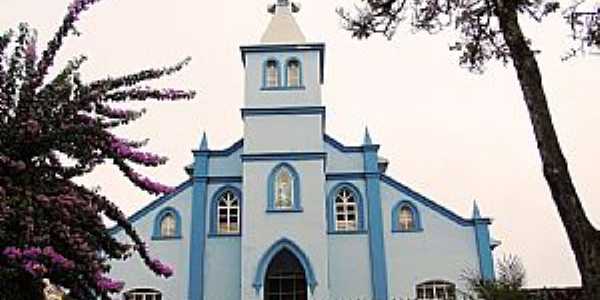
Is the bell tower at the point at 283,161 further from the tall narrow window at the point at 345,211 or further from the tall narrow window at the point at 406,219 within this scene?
the tall narrow window at the point at 406,219

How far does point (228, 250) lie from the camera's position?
22062 mm

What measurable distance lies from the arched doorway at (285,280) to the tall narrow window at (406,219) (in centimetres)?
342

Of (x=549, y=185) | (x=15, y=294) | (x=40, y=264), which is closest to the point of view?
(x=549, y=185)

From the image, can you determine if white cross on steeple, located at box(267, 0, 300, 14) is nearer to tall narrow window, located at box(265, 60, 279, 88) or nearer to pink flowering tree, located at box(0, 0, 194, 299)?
tall narrow window, located at box(265, 60, 279, 88)

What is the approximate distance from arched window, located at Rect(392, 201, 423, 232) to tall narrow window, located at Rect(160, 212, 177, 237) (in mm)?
6637

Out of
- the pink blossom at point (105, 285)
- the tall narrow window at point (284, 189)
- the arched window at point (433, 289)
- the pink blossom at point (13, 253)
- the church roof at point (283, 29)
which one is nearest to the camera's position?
the pink blossom at point (13, 253)

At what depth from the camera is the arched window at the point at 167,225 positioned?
22.5 m

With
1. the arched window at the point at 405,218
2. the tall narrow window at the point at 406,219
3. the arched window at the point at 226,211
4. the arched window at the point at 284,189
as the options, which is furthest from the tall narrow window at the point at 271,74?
the tall narrow window at the point at 406,219

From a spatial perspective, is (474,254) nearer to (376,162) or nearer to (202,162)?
(376,162)

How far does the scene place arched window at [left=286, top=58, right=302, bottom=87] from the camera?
76.4 feet

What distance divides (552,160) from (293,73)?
1696 centimetres

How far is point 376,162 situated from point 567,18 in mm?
14914

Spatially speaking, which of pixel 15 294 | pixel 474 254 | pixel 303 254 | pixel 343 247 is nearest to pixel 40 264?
pixel 15 294

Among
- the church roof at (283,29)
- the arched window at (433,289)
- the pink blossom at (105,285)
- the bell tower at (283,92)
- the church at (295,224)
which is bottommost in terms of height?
the pink blossom at (105,285)
